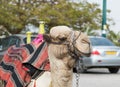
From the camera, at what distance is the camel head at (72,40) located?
12.2ft

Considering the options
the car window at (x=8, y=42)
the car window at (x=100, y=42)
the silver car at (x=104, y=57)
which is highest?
the car window at (x=8, y=42)

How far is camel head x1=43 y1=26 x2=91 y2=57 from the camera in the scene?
371cm

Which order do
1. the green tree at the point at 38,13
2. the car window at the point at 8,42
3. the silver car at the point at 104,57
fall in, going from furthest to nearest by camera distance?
the green tree at the point at 38,13 → the silver car at the point at 104,57 → the car window at the point at 8,42

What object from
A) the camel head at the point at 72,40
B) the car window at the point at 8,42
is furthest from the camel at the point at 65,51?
the car window at the point at 8,42

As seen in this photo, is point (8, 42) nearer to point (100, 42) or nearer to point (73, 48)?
point (100, 42)

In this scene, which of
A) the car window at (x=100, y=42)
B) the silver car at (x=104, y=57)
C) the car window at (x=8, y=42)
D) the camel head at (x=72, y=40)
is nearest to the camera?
the camel head at (x=72, y=40)

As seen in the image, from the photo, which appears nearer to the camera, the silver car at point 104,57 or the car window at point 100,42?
the silver car at point 104,57

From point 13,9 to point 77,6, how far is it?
491 cm

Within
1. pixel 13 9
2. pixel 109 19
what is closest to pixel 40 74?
pixel 13 9

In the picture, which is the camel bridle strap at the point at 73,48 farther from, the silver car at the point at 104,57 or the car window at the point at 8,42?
the silver car at the point at 104,57

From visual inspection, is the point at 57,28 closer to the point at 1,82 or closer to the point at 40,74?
the point at 40,74

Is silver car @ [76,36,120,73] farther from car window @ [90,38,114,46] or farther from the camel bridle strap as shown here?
the camel bridle strap

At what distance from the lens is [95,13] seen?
33.7 metres

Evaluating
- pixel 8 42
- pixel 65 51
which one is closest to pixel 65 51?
pixel 65 51
